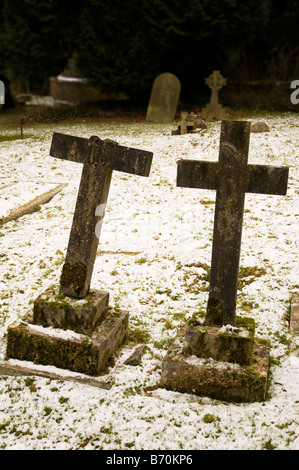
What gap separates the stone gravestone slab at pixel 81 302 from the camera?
349 centimetres

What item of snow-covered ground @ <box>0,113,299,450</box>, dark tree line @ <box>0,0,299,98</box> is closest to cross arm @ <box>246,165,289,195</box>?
snow-covered ground @ <box>0,113,299,450</box>

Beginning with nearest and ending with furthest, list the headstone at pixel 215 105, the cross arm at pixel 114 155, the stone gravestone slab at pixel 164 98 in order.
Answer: the cross arm at pixel 114 155 < the headstone at pixel 215 105 < the stone gravestone slab at pixel 164 98

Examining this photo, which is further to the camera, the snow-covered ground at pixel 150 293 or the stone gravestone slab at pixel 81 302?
the stone gravestone slab at pixel 81 302

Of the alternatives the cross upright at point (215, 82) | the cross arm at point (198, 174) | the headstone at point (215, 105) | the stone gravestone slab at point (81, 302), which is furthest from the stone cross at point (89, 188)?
the cross upright at point (215, 82)

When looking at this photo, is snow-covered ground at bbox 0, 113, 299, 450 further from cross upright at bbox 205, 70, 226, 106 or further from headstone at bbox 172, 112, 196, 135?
cross upright at bbox 205, 70, 226, 106

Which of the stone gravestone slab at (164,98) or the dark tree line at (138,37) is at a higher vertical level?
the dark tree line at (138,37)

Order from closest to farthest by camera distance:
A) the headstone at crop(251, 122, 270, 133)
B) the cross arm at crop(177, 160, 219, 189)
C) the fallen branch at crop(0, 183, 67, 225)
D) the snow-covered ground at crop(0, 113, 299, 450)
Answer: the snow-covered ground at crop(0, 113, 299, 450) < the cross arm at crop(177, 160, 219, 189) < the fallen branch at crop(0, 183, 67, 225) < the headstone at crop(251, 122, 270, 133)

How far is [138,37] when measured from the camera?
15.4 meters

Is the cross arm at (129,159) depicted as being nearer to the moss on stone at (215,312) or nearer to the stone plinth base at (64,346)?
the moss on stone at (215,312)

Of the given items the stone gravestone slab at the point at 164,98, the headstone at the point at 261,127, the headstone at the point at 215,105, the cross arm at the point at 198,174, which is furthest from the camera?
the stone gravestone slab at the point at 164,98

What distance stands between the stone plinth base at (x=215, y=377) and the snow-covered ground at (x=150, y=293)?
0.07m

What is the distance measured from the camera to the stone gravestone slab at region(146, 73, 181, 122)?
1493cm

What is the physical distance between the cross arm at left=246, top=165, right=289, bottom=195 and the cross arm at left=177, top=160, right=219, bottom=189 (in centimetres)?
24
